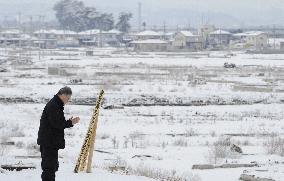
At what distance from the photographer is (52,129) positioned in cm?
771

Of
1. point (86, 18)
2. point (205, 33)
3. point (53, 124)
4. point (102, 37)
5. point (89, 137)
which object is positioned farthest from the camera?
point (86, 18)

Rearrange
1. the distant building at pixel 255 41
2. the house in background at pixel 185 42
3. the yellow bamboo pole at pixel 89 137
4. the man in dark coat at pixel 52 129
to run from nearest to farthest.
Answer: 1. the man in dark coat at pixel 52 129
2. the yellow bamboo pole at pixel 89 137
3. the house in background at pixel 185 42
4. the distant building at pixel 255 41

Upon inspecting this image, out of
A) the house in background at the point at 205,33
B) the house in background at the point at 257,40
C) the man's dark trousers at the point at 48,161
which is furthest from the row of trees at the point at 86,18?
the man's dark trousers at the point at 48,161

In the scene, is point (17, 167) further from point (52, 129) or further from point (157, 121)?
point (157, 121)

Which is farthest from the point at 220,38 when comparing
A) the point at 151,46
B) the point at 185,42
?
the point at 151,46

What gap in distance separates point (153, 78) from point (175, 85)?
5.90 metres

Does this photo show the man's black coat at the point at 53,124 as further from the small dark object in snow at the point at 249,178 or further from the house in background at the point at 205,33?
the house in background at the point at 205,33

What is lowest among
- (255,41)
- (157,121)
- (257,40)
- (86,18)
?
(157,121)

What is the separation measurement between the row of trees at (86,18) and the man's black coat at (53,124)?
420ft

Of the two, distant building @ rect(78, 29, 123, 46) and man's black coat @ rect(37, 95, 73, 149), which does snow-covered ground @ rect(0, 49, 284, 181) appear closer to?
man's black coat @ rect(37, 95, 73, 149)

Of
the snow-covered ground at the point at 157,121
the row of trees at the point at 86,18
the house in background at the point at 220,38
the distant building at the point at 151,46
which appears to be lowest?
the snow-covered ground at the point at 157,121

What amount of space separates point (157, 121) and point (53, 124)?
18.0 meters

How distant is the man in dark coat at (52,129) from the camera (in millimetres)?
7633

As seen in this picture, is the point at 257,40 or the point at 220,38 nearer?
the point at 257,40
